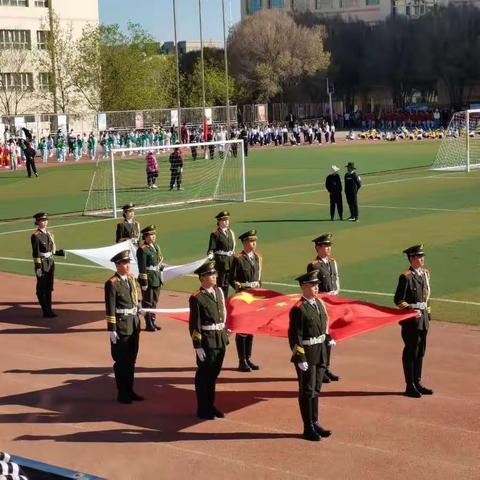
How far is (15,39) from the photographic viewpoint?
87.9 meters

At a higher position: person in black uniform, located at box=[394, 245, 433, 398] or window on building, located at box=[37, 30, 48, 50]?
window on building, located at box=[37, 30, 48, 50]

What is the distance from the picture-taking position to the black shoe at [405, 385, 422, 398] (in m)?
12.5

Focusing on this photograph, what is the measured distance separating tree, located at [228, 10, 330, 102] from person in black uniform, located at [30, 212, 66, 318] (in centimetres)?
8538

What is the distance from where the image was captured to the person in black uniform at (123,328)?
41.6ft

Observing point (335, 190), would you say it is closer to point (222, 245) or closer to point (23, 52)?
point (222, 245)

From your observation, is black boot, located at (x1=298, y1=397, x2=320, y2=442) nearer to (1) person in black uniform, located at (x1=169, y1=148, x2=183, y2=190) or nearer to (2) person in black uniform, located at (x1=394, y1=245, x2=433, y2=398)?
(2) person in black uniform, located at (x1=394, y1=245, x2=433, y2=398)

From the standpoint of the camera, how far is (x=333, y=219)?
30.5m

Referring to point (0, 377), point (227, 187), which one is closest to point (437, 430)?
point (0, 377)

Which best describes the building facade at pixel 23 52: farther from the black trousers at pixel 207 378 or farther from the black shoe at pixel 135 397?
the black trousers at pixel 207 378

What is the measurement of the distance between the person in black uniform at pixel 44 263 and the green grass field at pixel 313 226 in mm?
3088

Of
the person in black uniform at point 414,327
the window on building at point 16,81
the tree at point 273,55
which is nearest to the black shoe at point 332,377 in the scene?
the person in black uniform at point 414,327

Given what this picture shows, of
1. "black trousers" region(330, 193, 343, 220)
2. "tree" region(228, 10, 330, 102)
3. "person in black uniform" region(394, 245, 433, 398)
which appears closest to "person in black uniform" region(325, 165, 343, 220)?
"black trousers" region(330, 193, 343, 220)

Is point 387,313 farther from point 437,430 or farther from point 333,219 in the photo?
point 333,219

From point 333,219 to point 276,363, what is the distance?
16463mm
